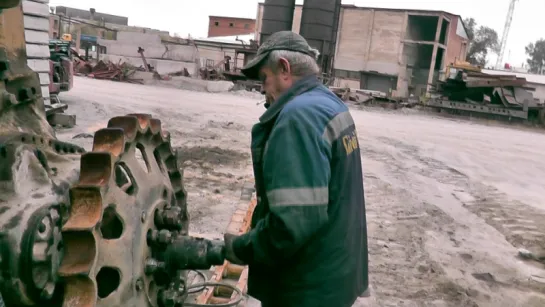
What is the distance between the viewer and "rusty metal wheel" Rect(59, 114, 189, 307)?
185cm

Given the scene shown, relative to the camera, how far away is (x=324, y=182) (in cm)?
201

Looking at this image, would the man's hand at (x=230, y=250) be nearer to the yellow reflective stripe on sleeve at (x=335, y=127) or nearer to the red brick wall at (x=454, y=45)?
the yellow reflective stripe on sleeve at (x=335, y=127)

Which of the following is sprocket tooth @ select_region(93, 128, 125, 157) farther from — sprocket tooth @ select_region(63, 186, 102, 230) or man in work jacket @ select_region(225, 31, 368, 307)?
man in work jacket @ select_region(225, 31, 368, 307)

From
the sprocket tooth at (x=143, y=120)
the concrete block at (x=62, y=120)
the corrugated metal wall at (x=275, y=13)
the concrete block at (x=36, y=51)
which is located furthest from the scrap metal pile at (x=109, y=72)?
the sprocket tooth at (x=143, y=120)

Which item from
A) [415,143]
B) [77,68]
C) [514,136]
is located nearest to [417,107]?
[514,136]

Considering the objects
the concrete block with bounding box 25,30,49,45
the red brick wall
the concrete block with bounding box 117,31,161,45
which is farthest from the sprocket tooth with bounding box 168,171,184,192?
the red brick wall

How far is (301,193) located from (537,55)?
74.4 meters

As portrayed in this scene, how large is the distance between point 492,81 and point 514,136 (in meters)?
6.43

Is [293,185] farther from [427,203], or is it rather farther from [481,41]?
[481,41]

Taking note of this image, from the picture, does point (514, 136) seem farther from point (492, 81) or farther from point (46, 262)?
point (46, 262)

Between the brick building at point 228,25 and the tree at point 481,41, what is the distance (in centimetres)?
2398

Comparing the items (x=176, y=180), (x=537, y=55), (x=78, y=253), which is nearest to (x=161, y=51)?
(x=176, y=180)

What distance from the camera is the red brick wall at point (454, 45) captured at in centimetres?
3947

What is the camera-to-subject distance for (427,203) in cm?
750
